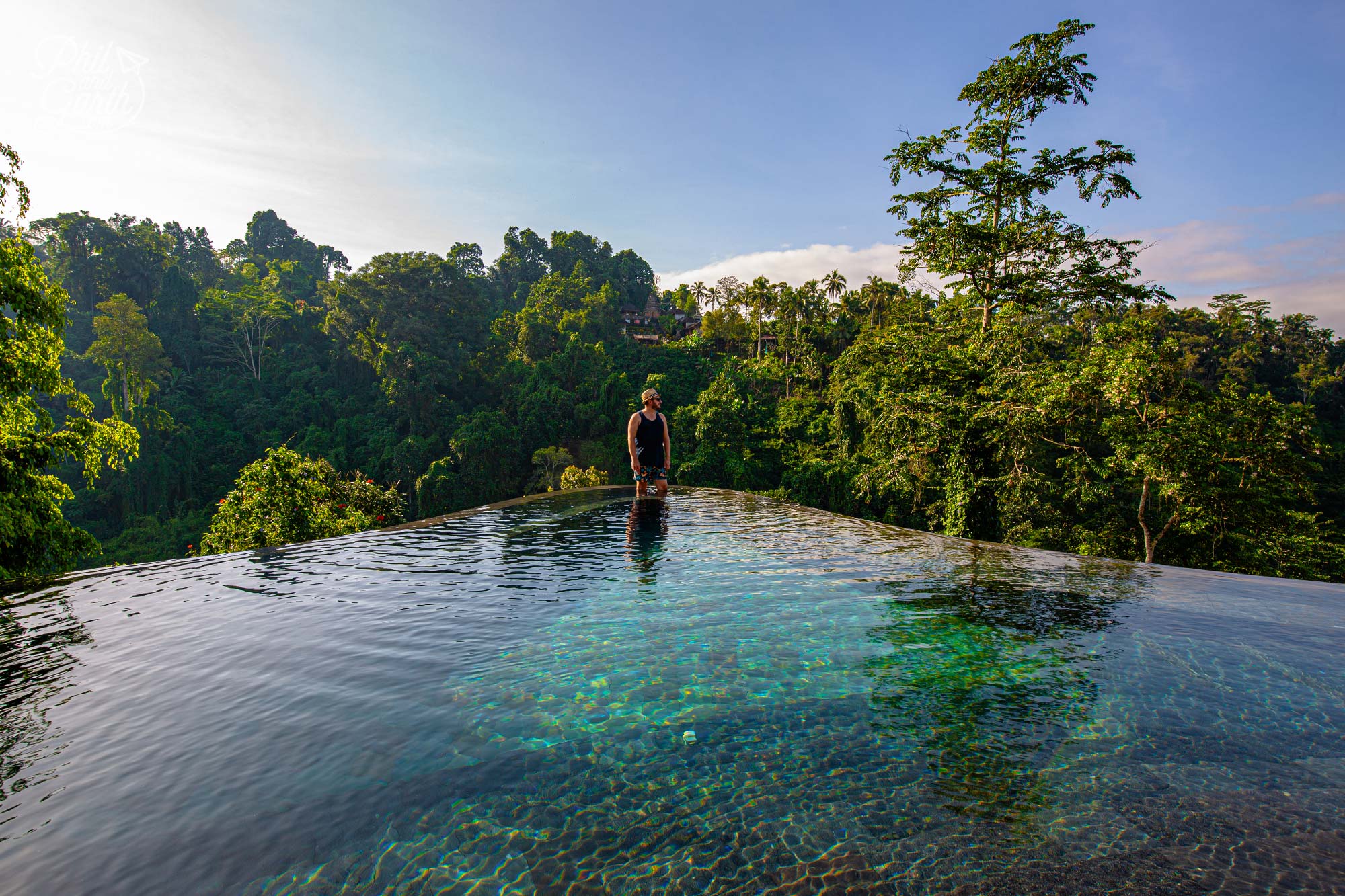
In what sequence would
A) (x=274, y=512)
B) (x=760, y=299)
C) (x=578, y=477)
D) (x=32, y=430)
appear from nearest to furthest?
1. (x=32, y=430)
2. (x=274, y=512)
3. (x=578, y=477)
4. (x=760, y=299)

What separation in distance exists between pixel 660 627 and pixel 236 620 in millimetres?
3658

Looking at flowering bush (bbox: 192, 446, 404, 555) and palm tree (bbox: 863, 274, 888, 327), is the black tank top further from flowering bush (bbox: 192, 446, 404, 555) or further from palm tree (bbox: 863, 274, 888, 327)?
palm tree (bbox: 863, 274, 888, 327)

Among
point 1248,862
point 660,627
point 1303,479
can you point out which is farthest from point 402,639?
point 1303,479

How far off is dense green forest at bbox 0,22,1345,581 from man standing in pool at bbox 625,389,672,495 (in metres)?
7.00

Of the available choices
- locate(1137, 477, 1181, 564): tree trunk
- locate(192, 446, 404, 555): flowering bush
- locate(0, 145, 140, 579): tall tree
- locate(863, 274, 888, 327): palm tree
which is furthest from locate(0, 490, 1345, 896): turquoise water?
locate(863, 274, 888, 327): palm tree

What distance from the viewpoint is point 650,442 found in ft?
32.7

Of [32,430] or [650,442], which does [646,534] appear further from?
[32,430]

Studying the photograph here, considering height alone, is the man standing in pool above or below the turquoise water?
above

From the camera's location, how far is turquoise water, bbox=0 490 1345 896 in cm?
230

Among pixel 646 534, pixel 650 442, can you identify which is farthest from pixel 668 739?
pixel 650 442

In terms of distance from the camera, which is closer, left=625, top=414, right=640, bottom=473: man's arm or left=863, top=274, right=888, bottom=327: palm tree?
left=625, top=414, right=640, bottom=473: man's arm

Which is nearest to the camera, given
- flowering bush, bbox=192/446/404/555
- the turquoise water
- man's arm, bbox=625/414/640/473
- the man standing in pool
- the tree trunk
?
the turquoise water

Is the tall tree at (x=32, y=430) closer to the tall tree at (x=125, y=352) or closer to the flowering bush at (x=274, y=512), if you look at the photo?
the flowering bush at (x=274, y=512)

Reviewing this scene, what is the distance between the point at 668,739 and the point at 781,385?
1753 inches
